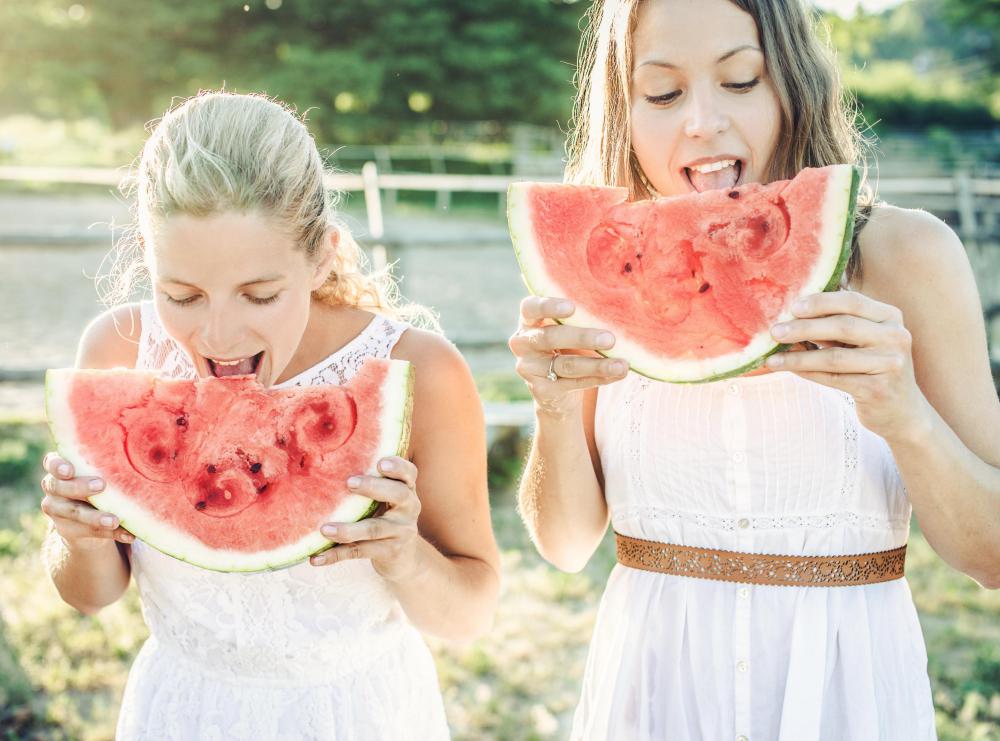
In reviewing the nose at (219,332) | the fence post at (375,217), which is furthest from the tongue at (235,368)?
the fence post at (375,217)

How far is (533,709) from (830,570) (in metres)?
2.24

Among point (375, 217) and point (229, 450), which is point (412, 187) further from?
point (229, 450)

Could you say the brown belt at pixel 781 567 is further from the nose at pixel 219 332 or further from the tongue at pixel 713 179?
the nose at pixel 219 332

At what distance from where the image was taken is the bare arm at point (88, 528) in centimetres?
166

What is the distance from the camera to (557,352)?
1717 millimetres

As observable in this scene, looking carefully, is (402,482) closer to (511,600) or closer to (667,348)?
(667,348)

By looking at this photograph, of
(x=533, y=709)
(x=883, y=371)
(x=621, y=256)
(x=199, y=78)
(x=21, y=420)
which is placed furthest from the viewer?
(x=199, y=78)

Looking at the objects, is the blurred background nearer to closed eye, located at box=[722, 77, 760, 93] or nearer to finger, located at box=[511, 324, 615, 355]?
closed eye, located at box=[722, 77, 760, 93]

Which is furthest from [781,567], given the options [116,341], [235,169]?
[116,341]

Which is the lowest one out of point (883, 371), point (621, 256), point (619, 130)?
point (883, 371)

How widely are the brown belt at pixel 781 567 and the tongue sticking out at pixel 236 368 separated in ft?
2.97

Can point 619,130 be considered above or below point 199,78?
below

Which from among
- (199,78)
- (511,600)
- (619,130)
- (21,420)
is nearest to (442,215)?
(199,78)

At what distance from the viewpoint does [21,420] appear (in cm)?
721
